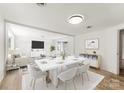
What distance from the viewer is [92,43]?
14.7 feet

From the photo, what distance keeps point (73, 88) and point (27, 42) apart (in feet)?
20.3

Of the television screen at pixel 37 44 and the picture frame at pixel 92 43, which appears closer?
the picture frame at pixel 92 43

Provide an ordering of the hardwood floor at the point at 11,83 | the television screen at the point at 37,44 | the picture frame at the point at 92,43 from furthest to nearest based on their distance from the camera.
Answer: the television screen at the point at 37,44 → the picture frame at the point at 92,43 → the hardwood floor at the point at 11,83

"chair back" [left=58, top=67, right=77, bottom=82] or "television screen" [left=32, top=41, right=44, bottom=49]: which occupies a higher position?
"television screen" [left=32, top=41, right=44, bottom=49]

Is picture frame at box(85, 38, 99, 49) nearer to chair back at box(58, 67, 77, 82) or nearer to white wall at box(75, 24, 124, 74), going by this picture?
white wall at box(75, 24, 124, 74)

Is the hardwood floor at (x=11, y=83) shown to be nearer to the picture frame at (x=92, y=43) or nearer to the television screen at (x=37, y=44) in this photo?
the picture frame at (x=92, y=43)

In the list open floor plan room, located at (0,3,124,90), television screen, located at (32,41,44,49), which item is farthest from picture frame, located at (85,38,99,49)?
television screen, located at (32,41,44,49)

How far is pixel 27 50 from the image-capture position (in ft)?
23.3

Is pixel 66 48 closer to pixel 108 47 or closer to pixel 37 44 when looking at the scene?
pixel 37 44

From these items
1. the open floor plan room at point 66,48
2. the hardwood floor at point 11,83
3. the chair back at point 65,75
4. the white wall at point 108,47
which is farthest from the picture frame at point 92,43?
the hardwood floor at point 11,83

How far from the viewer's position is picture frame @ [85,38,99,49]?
4.25 meters

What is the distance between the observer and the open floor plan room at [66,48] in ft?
6.61

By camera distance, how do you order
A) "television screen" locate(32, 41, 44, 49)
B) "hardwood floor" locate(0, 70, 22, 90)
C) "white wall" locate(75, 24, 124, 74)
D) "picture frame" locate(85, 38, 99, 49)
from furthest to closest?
"television screen" locate(32, 41, 44, 49), "picture frame" locate(85, 38, 99, 49), "white wall" locate(75, 24, 124, 74), "hardwood floor" locate(0, 70, 22, 90)

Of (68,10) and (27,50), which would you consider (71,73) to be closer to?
(68,10)
